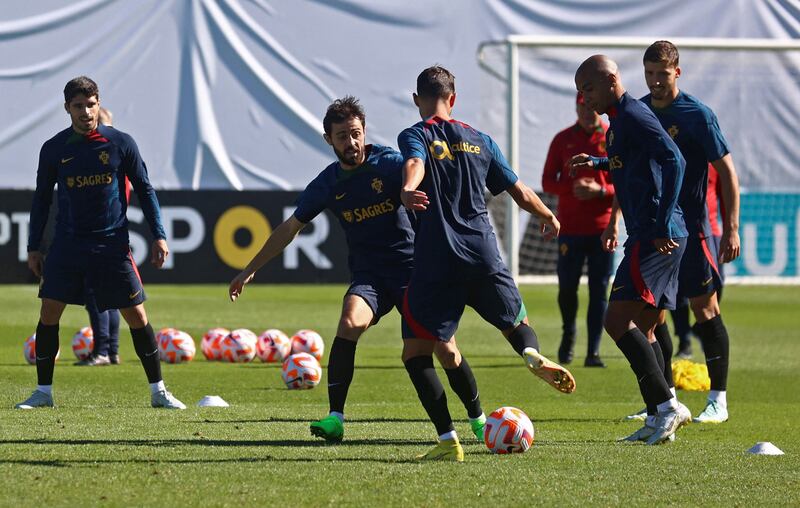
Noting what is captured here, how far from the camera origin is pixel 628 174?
24.9 ft

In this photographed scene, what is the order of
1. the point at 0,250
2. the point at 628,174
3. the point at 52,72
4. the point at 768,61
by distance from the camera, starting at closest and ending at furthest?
the point at 628,174 < the point at 0,250 < the point at 768,61 < the point at 52,72

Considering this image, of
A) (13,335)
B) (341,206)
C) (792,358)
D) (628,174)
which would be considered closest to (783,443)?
(628,174)

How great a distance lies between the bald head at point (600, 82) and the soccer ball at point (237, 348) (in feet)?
20.1

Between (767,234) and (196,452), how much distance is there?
1837 centimetres

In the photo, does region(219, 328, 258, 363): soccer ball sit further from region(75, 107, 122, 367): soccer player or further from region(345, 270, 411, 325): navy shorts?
region(345, 270, 411, 325): navy shorts

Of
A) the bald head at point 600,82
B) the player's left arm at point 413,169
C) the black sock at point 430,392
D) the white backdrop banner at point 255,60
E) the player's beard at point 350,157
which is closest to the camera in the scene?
the player's left arm at point 413,169

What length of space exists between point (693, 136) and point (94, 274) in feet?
12.4

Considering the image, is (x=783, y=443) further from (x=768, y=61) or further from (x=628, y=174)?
(x=768, y=61)

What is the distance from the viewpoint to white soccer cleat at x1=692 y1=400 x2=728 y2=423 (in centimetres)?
880

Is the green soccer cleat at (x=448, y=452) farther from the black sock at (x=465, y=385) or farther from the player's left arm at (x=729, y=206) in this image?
the player's left arm at (x=729, y=206)

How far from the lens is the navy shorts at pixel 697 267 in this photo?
28.4 feet

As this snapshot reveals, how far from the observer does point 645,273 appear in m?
7.61

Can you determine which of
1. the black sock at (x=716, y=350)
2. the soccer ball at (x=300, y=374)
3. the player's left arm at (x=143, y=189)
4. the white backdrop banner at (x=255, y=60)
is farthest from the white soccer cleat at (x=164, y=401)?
the white backdrop banner at (x=255, y=60)

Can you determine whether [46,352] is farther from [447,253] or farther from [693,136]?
[693,136]
